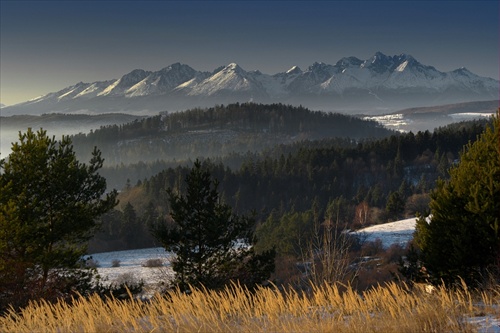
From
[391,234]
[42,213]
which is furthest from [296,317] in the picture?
[391,234]

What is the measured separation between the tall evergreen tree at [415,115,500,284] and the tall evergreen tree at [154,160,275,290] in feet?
39.6

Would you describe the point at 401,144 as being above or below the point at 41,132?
below

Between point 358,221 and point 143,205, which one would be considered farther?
point 143,205

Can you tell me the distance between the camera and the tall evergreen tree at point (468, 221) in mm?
11500

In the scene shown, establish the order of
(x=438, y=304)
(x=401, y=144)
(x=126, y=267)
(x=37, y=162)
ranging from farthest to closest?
(x=401, y=144) < (x=126, y=267) < (x=37, y=162) < (x=438, y=304)

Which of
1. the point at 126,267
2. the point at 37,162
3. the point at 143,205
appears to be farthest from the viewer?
the point at 143,205

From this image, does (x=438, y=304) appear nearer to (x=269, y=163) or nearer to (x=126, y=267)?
(x=126, y=267)

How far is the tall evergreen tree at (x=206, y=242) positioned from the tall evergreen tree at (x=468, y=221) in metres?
12.1

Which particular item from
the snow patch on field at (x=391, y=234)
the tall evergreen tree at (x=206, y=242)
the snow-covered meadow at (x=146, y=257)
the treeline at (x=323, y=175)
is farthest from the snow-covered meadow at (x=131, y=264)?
the treeline at (x=323, y=175)

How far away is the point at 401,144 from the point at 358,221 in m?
74.6

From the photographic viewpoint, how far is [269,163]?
173m

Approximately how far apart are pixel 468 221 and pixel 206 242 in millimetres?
14484

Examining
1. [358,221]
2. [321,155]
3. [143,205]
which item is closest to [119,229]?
[143,205]

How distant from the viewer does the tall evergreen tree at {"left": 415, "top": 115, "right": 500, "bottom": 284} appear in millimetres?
11500
